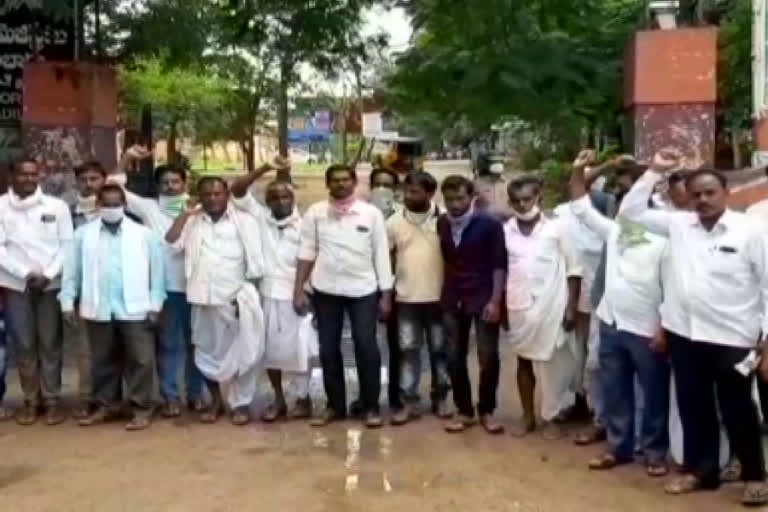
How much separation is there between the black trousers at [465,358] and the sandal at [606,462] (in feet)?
3.26

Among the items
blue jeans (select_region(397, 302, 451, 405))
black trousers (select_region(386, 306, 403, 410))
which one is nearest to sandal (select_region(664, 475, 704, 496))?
blue jeans (select_region(397, 302, 451, 405))

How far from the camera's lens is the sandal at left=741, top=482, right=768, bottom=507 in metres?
5.38

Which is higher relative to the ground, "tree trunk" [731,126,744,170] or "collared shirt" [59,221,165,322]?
"tree trunk" [731,126,744,170]

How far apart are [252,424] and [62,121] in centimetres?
406

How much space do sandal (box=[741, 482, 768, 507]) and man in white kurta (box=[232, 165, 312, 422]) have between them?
2.93 meters

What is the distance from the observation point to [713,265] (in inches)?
212

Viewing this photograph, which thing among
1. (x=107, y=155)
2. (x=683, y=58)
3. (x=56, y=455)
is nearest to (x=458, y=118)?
(x=683, y=58)

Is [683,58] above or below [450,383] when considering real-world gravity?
above

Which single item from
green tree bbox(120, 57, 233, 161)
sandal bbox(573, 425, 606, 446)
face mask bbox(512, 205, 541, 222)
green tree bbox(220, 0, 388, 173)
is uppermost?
green tree bbox(120, 57, 233, 161)

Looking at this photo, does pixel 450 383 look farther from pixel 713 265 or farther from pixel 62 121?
pixel 62 121

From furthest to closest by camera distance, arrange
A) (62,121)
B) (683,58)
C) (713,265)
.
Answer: (62,121) < (683,58) < (713,265)

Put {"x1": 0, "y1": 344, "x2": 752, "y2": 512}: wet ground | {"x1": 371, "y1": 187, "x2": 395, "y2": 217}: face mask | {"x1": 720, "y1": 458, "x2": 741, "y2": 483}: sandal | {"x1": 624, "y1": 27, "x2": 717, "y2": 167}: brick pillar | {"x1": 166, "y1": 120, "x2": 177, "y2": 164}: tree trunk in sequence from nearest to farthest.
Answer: {"x1": 0, "y1": 344, "x2": 752, "y2": 512}: wet ground → {"x1": 720, "y1": 458, "x2": 741, "y2": 483}: sandal → {"x1": 371, "y1": 187, "x2": 395, "y2": 217}: face mask → {"x1": 624, "y1": 27, "x2": 717, "y2": 167}: brick pillar → {"x1": 166, "y1": 120, "x2": 177, "y2": 164}: tree trunk

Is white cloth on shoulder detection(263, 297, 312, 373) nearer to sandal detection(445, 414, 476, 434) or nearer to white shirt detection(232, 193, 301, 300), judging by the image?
white shirt detection(232, 193, 301, 300)

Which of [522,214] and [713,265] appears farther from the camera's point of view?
[522,214]
